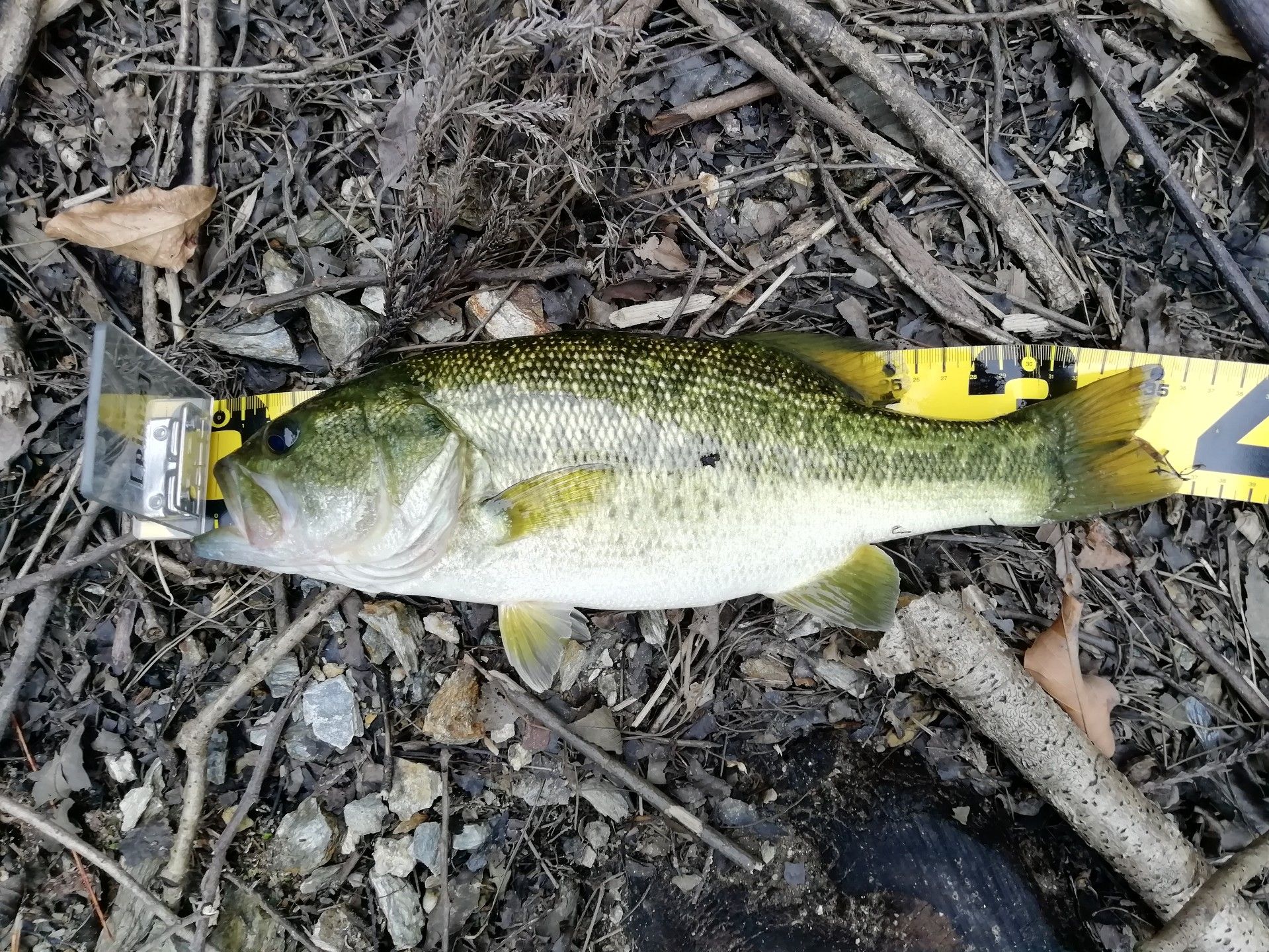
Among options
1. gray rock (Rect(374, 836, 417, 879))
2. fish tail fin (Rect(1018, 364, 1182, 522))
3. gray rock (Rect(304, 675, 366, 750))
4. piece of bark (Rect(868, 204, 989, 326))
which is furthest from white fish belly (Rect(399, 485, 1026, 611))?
gray rock (Rect(374, 836, 417, 879))

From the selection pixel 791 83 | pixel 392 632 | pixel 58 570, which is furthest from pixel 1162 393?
pixel 58 570

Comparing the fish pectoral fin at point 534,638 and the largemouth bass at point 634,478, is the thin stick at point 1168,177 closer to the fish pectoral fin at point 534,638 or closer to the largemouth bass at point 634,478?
the largemouth bass at point 634,478

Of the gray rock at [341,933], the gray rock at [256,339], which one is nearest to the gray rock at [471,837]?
the gray rock at [341,933]

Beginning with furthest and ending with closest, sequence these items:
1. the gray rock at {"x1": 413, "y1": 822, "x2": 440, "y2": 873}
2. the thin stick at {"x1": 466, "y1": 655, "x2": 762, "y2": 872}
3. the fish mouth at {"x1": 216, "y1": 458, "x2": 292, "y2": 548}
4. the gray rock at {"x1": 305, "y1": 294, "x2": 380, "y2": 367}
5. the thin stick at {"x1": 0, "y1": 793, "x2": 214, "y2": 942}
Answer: the gray rock at {"x1": 305, "y1": 294, "x2": 380, "y2": 367}
the gray rock at {"x1": 413, "y1": 822, "x2": 440, "y2": 873}
the thin stick at {"x1": 466, "y1": 655, "x2": 762, "y2": 872}
the thin stick at {"x1": 0, "y1": 793, "x2": 214, "y2": 942}
the fish mouth at {"x1": 216, "y1": 458, "x2": 292, "y2": 548}

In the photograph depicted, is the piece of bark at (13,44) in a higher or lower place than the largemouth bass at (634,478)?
higher

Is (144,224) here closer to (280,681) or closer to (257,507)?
(257,507)

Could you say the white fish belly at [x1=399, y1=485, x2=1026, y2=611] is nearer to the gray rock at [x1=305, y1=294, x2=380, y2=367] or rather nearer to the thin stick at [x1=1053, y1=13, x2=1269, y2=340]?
the gray rock at [x1=305, y1=294, x2=380, y2=367]
